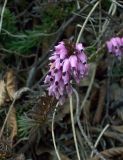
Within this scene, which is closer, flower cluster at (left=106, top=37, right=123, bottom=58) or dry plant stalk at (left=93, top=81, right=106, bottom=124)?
flower cluster at (left=106, top=37, right=123, bottom=58)

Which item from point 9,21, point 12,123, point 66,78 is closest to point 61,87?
point 66,78

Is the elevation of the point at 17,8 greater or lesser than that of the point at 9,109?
greater

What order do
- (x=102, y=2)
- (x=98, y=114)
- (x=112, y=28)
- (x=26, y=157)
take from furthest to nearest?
(x=102, y=2)
(x=112, y=28)
(x=98, y=114)
(x=26, y=157)

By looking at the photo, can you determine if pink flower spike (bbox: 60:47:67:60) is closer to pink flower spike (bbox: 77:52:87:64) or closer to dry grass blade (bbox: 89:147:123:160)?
pink flower spike (bbox: 77:52:87:64)

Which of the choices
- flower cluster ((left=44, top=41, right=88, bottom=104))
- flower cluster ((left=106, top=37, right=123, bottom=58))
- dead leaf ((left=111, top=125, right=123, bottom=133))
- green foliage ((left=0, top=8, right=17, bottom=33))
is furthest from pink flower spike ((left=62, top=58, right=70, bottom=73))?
green foliage ((left=0, top=8, right=17, bottom=33))

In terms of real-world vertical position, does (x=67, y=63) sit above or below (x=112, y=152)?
above

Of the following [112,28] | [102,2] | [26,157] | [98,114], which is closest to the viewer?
[26,157]

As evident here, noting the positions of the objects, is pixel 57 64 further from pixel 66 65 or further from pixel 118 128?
pixel 118 128

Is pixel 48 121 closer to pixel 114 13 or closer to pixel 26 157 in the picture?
pixel 26 157

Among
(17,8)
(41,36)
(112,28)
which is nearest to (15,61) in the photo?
(41,36)
